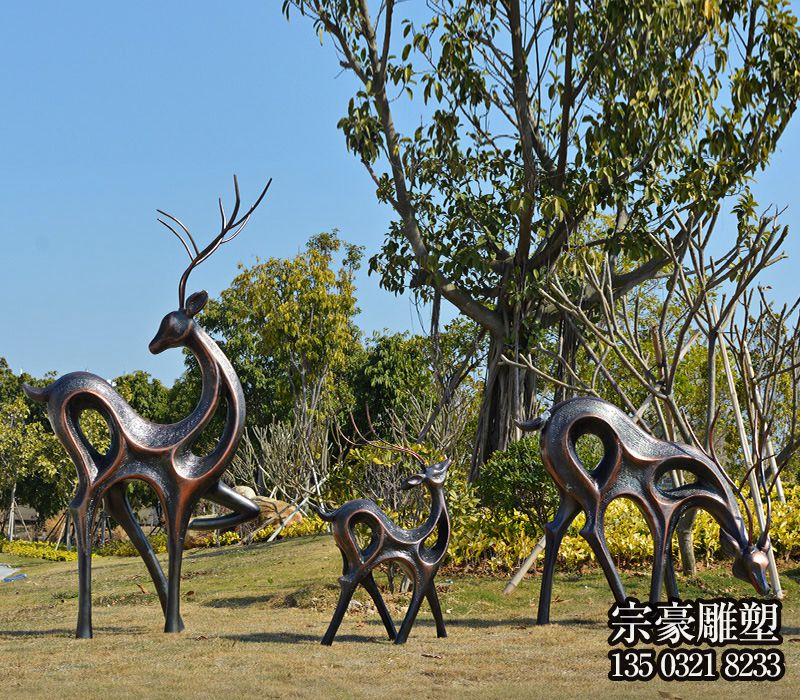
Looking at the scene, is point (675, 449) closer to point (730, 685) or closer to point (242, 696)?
point (730, 685)

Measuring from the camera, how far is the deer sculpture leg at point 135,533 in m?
7.89

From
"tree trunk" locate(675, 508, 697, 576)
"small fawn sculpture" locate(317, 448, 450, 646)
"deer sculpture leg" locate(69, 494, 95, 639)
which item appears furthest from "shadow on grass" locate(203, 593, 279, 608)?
"tree trunk" locate(675, 508, 697, 576)

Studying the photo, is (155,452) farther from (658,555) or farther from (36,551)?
(36,551)

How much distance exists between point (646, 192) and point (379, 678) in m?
7.19

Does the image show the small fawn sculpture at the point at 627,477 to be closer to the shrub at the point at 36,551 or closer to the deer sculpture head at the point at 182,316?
the deer sculpture head at the point at 182,316

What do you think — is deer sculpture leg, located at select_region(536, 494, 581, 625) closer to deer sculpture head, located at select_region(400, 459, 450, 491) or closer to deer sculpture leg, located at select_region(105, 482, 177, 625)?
deer sculpture head, located at select_region(400, 459, 450, 491)

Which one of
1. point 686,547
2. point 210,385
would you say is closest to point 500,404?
point 686,547

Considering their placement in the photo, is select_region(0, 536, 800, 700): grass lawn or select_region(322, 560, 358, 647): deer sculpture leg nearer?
select_region(0, 536, 800, 700): grass lawn

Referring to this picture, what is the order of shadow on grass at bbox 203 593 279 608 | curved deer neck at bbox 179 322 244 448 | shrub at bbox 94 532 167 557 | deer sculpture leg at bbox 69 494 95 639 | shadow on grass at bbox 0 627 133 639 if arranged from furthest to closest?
shrub at bbox 94 532 167 557, shadow on grass at bbox 203 593 279 608, shadow on grass at bbox 0 627 133 639, curved deer neck at bbox 179 322 244 448, deer sculpture leg at bbox 69 494 95 639

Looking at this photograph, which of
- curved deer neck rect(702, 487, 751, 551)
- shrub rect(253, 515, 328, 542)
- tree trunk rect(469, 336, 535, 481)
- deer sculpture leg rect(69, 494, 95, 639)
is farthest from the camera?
shrub rect(253, 515, 328, 542)

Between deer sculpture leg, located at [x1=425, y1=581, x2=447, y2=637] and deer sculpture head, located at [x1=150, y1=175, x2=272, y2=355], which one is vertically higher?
deer sculpture head, located at [x1=150, y1=175, x2=272, y2=355]

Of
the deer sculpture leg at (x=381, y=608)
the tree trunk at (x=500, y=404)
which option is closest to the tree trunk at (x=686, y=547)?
the tree trunk at (x=500, y=404)

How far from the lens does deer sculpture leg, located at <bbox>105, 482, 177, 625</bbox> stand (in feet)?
25.9

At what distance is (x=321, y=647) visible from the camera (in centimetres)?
698
